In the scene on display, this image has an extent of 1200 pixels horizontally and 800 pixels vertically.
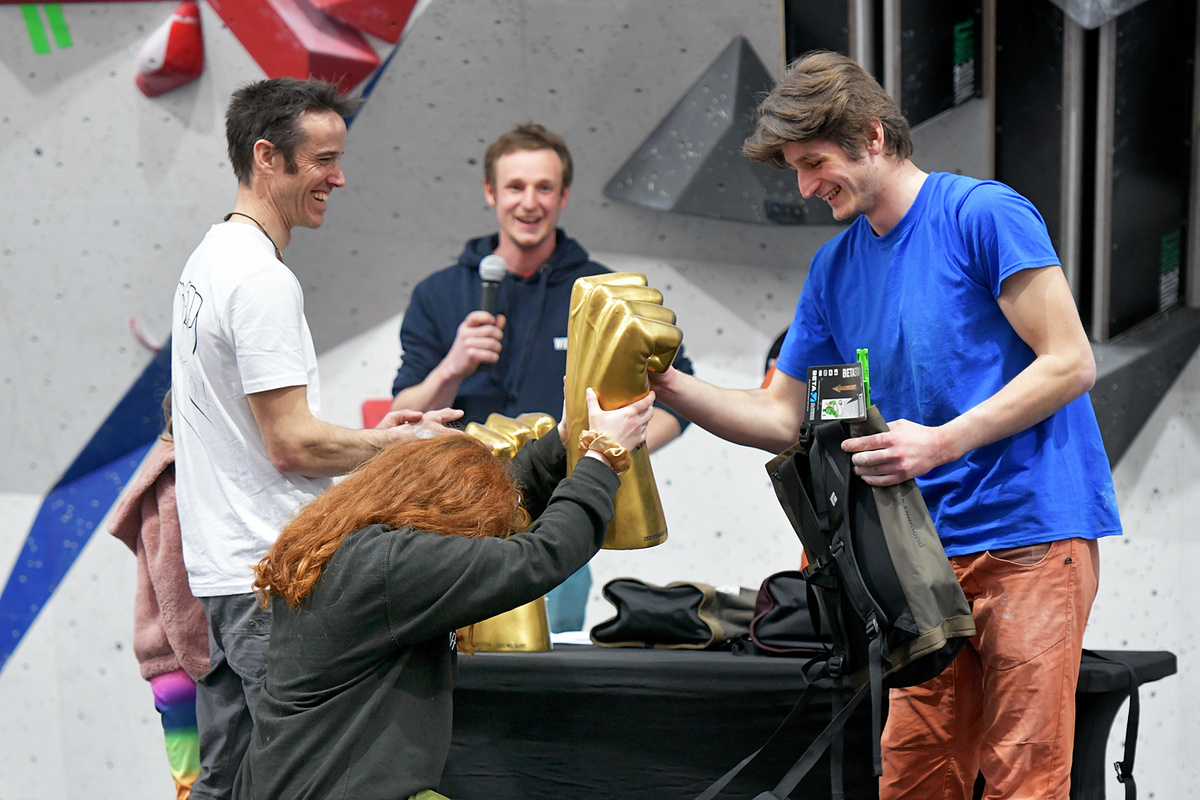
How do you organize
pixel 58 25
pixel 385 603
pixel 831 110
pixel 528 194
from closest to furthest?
pixel 385 603, pixel 831 110, pixel 528 194, pixel 58 25

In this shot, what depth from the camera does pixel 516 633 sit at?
194cm

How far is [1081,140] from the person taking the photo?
7.99 ft

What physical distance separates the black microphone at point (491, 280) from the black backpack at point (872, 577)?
1.01 m

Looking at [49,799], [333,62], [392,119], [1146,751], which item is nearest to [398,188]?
[392,119]

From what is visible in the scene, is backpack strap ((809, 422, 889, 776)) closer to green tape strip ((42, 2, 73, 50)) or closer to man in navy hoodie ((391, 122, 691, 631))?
man in navy hoodie ((391, 122, 691, 631))

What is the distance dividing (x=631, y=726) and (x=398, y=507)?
838 millimetres

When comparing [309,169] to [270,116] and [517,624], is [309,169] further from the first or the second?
[517,624]

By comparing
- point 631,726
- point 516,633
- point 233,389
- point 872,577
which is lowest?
point 631,726

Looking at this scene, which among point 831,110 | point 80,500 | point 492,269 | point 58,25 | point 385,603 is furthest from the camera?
point 80,500

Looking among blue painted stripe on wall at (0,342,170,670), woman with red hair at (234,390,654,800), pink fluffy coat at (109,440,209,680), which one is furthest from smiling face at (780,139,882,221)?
blue painted stripe on wall at (0,342,170,670)

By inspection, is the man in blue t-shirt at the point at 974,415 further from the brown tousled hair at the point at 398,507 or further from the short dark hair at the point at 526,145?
the short dark hair at the point at 526,145

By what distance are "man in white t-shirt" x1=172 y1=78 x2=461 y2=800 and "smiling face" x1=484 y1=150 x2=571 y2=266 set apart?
87cm

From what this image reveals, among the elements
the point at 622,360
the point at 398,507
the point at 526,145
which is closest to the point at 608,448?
the point at 622,360

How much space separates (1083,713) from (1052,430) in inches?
23.1
